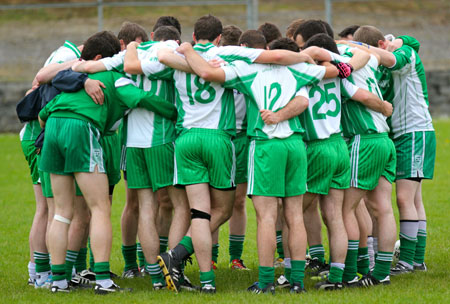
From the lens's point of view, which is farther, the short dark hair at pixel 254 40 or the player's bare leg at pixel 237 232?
the player's bare leg at pixel 237 232

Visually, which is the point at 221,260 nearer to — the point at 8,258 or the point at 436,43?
the point at 8,258

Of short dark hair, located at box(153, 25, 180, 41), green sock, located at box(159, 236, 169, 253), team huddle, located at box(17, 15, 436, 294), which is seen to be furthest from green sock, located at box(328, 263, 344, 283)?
short dark hair, located at box(153, 25, 180, 41)

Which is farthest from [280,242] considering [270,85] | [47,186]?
[47,186]

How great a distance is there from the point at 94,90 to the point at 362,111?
108 inches

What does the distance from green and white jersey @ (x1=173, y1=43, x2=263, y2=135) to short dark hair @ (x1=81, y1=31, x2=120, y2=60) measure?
76 cm

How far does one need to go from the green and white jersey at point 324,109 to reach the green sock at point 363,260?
4.42 feet

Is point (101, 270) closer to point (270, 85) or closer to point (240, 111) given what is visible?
point (240, 111)

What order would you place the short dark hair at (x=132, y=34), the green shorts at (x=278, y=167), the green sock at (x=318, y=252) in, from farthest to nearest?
the green sock at (x=318, y=252)
the short dark hair at (x=132, y=34)
the green shorts at (x=278, y=167)

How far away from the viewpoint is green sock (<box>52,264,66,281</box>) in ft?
22.9

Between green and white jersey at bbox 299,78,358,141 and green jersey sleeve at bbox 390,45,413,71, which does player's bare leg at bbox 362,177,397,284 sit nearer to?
green and white jersey at bbox 299,78,358,141

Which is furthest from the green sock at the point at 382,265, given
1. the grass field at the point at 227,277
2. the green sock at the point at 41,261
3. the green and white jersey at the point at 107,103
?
the green sock at the point at 41,261

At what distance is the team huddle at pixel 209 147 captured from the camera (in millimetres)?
6863

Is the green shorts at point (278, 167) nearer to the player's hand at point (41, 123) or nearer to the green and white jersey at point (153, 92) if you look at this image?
the green and white jersey at point (153, 92)

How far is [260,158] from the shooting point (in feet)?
22.4
